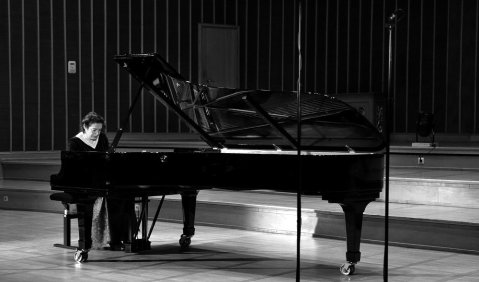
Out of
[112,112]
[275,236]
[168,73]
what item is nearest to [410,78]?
[112,112]

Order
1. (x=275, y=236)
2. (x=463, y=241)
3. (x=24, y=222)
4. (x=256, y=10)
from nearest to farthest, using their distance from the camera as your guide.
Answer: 1. (x=463, y=241)
2. (x=275, y=236)
3. (x=24, y=222)
4. (x=256, y=10)

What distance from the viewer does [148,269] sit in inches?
184

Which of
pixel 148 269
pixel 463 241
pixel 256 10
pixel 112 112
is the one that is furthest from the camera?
pixel 256 10

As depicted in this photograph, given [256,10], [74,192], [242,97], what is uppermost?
[256,10]

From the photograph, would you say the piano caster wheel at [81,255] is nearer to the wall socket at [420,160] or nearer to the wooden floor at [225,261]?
the wooden floor at [225,261]

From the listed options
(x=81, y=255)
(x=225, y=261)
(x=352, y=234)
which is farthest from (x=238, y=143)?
(x=352, y=234)

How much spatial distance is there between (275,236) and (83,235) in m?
1.58

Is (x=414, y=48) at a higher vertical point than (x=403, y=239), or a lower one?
higher

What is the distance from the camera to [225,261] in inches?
194

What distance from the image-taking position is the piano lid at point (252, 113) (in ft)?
15.5

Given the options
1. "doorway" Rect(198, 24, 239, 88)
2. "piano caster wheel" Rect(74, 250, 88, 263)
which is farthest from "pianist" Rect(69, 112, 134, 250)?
"doorway" Rect(198, 24, 239, 88)

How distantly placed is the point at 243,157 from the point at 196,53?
21.2ft

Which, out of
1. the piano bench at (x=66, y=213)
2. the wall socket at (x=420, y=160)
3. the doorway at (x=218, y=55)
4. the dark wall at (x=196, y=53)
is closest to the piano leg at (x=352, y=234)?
the piano bench at (x=66, y=213)

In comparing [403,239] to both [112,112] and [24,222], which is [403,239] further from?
[112,112]
